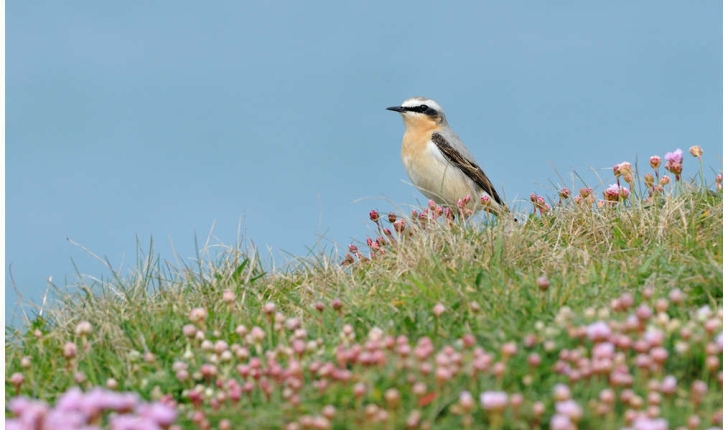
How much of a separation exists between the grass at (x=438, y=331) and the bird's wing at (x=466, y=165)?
237cm

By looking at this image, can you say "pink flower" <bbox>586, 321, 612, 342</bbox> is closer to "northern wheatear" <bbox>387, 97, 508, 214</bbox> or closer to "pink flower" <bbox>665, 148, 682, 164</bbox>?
"pink flower" <bbox>665, 148, 682, 164</bbox>

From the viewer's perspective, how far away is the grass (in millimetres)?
5094

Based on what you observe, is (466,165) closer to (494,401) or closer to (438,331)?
(438,331)

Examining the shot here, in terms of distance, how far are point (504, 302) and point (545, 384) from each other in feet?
6.00

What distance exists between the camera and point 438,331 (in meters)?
6.71

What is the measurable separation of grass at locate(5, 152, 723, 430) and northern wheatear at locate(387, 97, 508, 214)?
249 centimetres

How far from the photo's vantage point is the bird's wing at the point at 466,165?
1311 centimetres

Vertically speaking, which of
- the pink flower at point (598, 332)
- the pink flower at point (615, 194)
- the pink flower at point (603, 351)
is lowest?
the pink flower at point (603, 351)

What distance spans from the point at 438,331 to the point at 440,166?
6.70m

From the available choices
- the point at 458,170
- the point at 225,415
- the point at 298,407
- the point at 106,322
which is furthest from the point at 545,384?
the point at 458,170

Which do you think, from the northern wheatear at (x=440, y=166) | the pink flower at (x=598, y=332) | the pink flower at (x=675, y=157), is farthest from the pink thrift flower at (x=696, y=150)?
the pink flower at (x=598, y=332)

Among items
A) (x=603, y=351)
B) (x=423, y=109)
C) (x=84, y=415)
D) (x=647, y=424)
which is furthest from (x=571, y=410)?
(x=423, y=109)

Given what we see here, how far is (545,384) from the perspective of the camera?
5270 millimetres

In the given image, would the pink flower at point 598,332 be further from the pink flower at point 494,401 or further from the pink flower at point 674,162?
the pink flower at point 674,162
